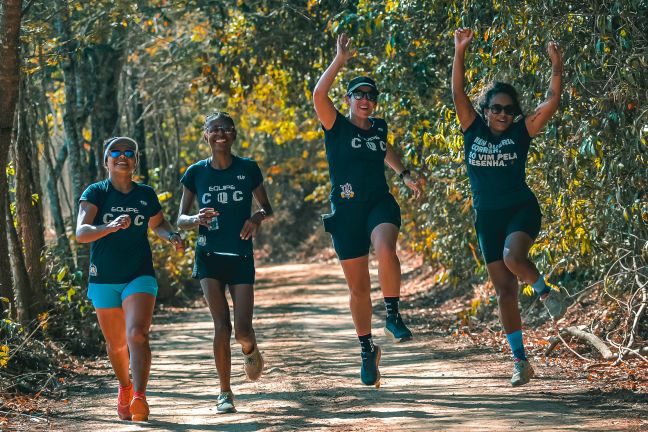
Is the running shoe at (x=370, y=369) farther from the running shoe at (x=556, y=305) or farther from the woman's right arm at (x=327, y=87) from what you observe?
the running shoe at (x=556, y=305)

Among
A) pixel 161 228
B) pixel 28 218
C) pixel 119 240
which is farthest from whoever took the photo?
pixel 28 218

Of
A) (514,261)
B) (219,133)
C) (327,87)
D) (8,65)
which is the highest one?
(8,65)

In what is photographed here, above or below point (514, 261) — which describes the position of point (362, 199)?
above

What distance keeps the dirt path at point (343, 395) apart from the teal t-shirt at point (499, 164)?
5.00 feet

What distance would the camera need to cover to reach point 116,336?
827cm

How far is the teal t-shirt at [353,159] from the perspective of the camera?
818 centimetres

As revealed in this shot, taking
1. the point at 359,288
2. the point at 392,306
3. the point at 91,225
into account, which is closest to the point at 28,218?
the point at 91,225

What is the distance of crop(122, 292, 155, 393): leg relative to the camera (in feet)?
26.2

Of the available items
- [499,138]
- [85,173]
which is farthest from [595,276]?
[85,173]

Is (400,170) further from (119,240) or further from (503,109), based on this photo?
(119,240)

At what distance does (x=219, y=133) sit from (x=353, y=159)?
1056 millimetres

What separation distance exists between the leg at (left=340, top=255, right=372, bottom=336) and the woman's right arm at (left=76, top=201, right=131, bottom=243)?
1.66 m

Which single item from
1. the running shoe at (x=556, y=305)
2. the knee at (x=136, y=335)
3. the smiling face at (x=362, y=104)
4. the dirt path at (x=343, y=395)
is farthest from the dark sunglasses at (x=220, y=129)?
the running shoe at (x=556, y=305)

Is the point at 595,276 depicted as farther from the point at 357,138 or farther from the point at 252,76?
the point at 252,76
